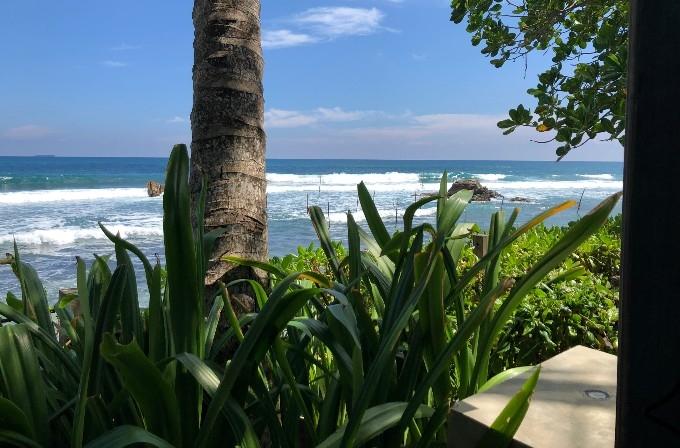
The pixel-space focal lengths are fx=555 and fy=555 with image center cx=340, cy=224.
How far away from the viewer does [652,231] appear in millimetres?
610

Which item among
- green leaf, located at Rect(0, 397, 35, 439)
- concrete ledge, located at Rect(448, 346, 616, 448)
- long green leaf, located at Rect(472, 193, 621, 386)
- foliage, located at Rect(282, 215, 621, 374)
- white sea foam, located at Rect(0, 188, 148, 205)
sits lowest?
white sea foam, located at Rect(0, 188, 148, 205)

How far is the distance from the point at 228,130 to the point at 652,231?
5.01 ft

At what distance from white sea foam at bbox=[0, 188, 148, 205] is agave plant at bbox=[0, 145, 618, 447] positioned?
2656 cm

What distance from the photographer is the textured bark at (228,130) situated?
6.30ft

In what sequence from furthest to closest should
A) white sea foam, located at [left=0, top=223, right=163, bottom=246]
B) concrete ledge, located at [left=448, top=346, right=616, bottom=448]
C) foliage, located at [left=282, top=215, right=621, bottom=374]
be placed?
white sea foam, located at [left=0, top=223, right=163, bottom=246], foliage, located at [left=282, top=215, right=621, bottom=374], concrete ledge, located at [left=448, top=346, right=616, bottom=448]

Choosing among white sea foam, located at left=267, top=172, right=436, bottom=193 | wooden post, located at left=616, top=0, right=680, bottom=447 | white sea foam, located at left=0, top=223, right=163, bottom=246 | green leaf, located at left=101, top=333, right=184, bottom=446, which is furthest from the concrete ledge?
white sea foam, located at left=267, top=172, right=436, bottom=193

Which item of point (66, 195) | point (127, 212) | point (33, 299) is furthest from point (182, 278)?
point (66, 195)

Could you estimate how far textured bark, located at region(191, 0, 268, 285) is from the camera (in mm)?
1919

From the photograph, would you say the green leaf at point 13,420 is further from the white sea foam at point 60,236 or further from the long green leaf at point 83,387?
the white sea foam at point 60,236

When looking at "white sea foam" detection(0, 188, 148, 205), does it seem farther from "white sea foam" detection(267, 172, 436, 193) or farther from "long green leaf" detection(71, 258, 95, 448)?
"long green leaf" detection(71, 258, 95, 448)

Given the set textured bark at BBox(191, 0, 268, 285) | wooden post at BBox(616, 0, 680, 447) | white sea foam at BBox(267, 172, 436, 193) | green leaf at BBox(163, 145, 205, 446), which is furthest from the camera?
white sea foam at BBox(267, 172, 436, 193)

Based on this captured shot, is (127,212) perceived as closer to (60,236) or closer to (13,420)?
(60,236)

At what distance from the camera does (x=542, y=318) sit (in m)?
2.70

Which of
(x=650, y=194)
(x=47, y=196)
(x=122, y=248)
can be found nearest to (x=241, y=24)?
(x=122, y=248)
